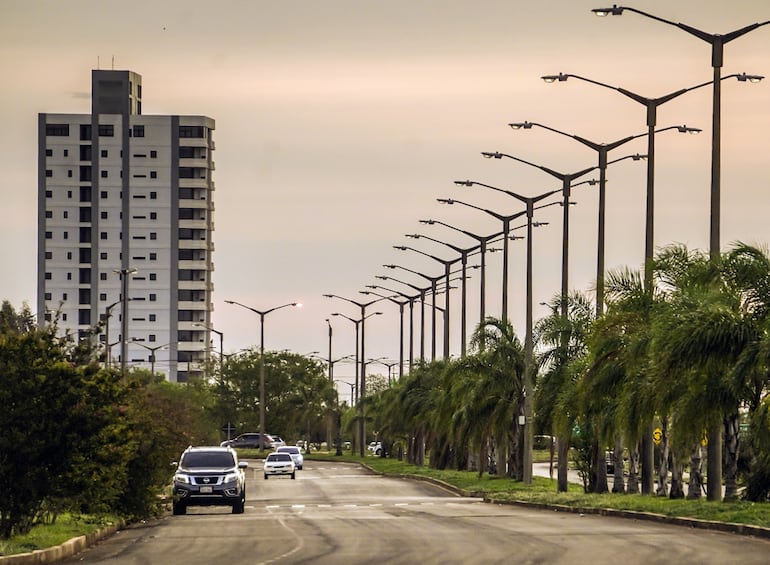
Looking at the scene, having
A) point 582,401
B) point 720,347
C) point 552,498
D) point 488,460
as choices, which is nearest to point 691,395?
point 720,347

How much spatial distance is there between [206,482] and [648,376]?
1238 centimetres

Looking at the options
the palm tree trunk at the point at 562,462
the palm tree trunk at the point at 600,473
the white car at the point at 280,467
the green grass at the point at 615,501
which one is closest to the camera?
the green grass at the point at 615,501

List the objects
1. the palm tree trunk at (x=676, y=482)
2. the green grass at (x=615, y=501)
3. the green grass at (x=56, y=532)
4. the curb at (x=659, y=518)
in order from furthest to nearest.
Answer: the palm tree trunk at (x=676, y=482)
the green grass at (x=615, y=501)
the curb at (x=659, y=518)
the green grass at (x=56, y=532)

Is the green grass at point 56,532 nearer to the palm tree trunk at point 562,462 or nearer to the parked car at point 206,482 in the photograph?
the parked car at point 206,482

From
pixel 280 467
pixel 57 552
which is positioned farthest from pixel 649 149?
pixel 280 467

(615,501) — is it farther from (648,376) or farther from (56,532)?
(56,532)

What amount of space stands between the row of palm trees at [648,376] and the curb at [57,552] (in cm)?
1128

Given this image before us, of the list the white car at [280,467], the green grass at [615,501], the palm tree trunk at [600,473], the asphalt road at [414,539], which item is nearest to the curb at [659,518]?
the green grass at [615,501]

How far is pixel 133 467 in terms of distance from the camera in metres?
39.5

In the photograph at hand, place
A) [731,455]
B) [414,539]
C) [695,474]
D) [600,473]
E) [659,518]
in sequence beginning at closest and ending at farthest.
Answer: [414,539], [659,518], [731,455], [695,474], [600,473]

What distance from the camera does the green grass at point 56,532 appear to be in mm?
25516

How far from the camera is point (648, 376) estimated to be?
38062 mm

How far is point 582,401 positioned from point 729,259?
9.13 meters

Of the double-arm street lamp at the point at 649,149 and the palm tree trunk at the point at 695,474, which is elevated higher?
the double-arm street lamp at the point at 649,149
